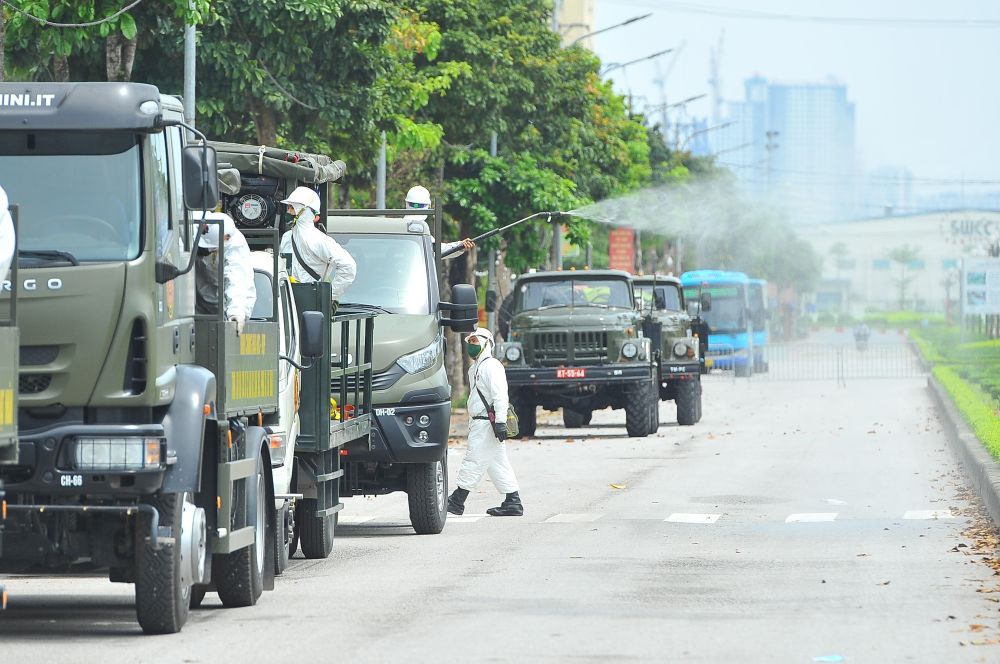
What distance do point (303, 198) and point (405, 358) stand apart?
205 cm

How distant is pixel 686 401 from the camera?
35.5 metres

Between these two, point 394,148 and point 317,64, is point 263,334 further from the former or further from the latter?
point 394,148

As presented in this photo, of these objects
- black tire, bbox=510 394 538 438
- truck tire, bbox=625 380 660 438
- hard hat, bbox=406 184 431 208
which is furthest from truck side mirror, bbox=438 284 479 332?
black tire, bbox=510 394 538 438

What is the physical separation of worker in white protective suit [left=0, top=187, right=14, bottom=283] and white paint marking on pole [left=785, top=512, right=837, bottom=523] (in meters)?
9.91

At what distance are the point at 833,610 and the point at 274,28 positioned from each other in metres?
13.5

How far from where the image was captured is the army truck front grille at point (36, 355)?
984 cm

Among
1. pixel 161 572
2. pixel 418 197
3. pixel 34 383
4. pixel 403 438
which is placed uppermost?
pixel 418 197

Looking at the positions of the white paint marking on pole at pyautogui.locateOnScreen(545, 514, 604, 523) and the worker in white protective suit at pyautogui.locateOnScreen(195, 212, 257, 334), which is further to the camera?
the white paint marking on pole at pyautogui.locateOnScreen(545, 514, 604, 523)

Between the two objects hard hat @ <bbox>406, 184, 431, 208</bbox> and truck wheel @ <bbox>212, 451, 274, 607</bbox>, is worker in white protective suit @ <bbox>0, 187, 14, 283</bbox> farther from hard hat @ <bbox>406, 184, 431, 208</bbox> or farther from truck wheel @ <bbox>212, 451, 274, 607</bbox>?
hard hat @ <bbox>406, 184, 431, 208</bbox>

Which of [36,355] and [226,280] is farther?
[226,280]

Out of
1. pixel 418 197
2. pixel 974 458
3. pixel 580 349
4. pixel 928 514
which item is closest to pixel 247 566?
pixel 418 197

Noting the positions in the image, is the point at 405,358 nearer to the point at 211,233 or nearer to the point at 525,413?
the point at 211,233

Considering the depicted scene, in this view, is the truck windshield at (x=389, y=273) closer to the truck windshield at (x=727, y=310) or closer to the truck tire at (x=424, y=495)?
the truck tire at (x=424, y=495)

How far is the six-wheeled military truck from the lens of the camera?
13.2 metres
